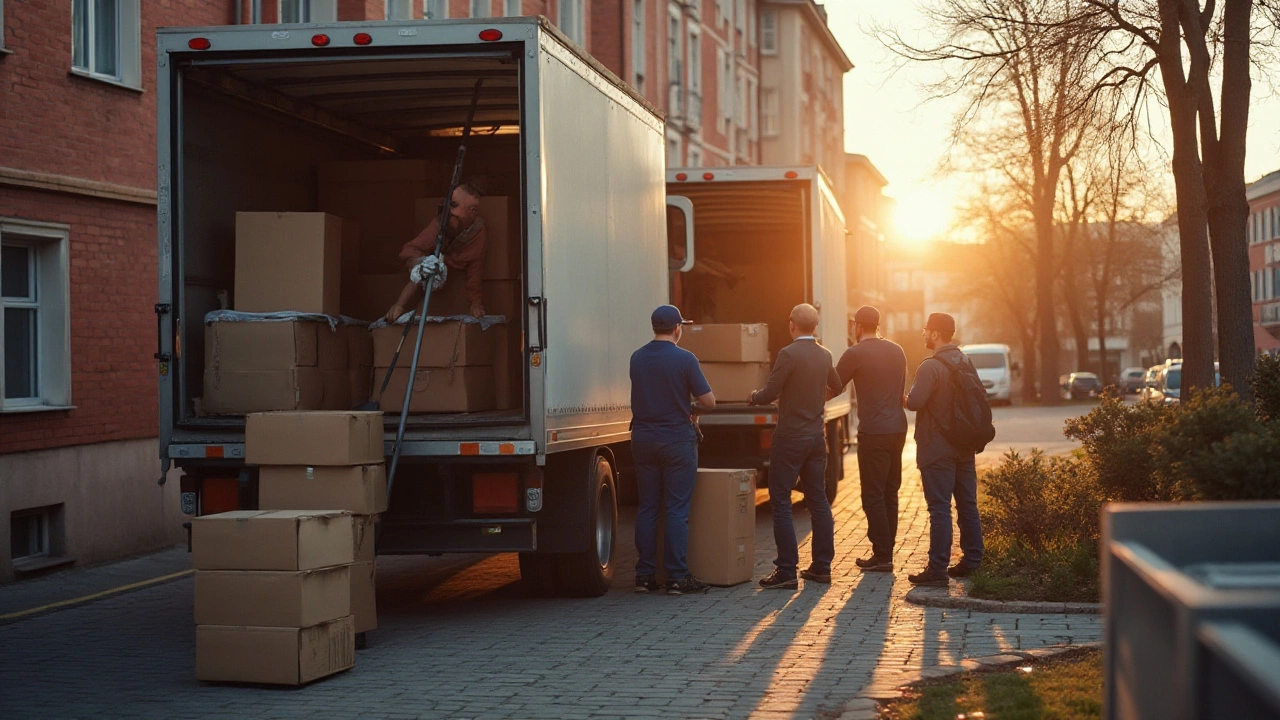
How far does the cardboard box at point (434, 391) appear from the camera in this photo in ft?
31.5

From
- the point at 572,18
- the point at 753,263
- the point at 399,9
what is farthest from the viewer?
the point at 572,18

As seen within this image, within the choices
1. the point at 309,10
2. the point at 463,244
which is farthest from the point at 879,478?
the point at 309,10

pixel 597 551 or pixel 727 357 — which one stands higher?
pixel 727 357

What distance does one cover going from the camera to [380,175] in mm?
11273

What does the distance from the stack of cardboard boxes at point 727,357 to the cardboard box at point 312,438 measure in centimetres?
683

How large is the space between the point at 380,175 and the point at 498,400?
83.0 inches

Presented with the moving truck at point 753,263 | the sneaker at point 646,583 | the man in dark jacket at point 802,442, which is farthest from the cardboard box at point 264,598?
the moving truck at point 753,263

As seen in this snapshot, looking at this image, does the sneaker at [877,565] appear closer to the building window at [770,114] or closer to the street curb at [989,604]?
the street curb at [989,604]

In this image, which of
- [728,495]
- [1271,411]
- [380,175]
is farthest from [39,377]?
[1271,411]

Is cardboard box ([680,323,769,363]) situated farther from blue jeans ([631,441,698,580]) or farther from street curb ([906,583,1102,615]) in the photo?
street curb ([906,583,1102,615])

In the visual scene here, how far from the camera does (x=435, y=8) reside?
24938mm

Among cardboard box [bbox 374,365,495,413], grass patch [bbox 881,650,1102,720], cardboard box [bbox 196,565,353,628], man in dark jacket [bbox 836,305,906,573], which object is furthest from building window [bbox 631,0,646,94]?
grass patch [bbox 881,650,1102,720]

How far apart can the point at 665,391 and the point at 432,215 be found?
6.68 feet

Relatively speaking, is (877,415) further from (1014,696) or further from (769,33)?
(769,33)
